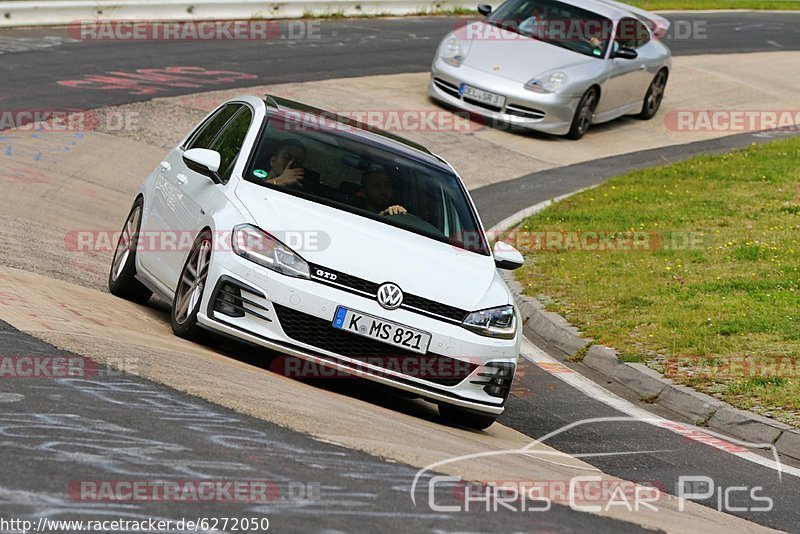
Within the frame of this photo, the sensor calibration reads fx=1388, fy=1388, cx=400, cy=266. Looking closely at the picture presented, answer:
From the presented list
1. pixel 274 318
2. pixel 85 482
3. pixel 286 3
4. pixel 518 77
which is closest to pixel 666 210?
pixel 518 77

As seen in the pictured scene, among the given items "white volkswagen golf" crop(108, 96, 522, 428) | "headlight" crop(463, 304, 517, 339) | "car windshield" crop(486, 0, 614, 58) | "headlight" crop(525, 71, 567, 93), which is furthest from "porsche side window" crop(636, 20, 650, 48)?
"headlight" crop(463, 304, 517, 339)

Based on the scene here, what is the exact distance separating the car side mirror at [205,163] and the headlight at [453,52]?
1134 cm

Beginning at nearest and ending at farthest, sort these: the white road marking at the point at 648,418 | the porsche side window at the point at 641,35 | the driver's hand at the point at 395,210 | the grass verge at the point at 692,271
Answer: the white road marking at the point at 648,418 < the driver's hand at the point at 395,210 < the grass verge at the point at 692,271 < the porsche side window at the point at 641,35

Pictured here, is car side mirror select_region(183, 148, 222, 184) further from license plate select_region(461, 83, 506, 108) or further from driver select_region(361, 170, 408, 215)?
license plate select_region(461, 83, 506, 108)

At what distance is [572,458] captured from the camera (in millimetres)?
7969

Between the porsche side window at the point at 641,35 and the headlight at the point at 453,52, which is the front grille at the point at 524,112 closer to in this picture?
the headlight at the point at 453,52

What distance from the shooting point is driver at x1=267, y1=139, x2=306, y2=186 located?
353 inches

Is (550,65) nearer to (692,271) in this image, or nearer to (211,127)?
(692,271)

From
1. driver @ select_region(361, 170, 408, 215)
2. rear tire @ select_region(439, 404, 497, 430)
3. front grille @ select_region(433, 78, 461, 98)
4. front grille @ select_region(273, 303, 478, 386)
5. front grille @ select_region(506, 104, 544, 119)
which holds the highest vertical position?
driver @ select_region(361, 170, 408, 215)

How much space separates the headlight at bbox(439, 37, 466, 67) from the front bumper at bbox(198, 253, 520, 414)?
12.4 metres

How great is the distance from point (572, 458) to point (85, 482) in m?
3.46

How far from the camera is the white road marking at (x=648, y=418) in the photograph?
8.61 meters

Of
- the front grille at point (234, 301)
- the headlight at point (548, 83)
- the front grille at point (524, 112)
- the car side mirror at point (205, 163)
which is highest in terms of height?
the car side mirror at point (205, 163)

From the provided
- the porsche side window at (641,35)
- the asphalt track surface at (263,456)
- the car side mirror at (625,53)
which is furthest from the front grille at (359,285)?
the porsche side window at (641,35)
